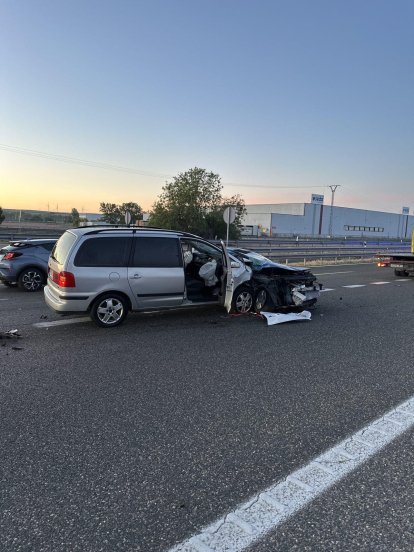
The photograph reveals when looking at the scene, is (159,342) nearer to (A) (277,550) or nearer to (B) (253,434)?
(B) (253,434)

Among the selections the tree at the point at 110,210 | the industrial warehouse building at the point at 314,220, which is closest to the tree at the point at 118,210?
the tree at the point at 110,210

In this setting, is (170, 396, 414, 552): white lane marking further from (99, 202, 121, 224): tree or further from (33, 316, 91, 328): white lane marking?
(99, 202, 121, 224): tree

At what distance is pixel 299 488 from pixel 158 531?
998 millimetres

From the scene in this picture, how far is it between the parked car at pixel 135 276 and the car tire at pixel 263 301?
2.6 inches

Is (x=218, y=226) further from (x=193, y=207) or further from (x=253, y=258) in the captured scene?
(x=253, y=258)

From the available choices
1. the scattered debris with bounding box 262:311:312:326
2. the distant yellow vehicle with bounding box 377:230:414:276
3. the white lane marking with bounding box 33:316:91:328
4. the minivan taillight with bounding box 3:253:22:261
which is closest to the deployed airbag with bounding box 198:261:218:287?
the scattered debris with bounding box 262:311:312:326

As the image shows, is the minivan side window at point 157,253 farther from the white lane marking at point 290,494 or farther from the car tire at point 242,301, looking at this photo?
the white lane marking at point 290,494

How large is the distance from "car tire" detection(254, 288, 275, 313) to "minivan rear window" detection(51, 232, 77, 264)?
12.4 ft

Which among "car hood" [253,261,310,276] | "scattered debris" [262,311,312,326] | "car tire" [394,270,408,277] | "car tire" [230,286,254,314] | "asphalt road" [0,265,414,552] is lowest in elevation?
"asphalt road" [0,265,414,552]

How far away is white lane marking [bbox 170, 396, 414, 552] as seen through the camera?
235 cm

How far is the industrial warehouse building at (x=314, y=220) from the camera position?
75.4 meters

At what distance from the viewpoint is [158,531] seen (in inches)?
94.7

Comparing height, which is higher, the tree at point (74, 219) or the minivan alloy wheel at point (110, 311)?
the tree at point (74, 219)

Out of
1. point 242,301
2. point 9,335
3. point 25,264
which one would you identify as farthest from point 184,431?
point 25,264
